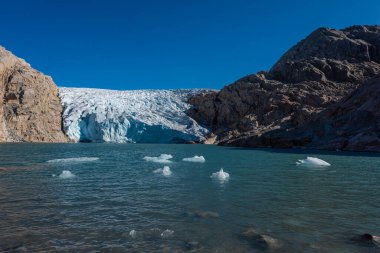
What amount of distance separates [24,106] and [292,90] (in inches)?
2469

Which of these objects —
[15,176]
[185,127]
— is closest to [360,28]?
[185,127]

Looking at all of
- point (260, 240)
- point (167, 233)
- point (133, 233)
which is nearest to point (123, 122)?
point (133, 233)

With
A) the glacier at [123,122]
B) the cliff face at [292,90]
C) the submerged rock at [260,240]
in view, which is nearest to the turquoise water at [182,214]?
the submerged rock at [260,240]

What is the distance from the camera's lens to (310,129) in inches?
2485

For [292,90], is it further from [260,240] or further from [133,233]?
[133,233]

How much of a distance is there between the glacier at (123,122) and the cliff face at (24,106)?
13.9ft

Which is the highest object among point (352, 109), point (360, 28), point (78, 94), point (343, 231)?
point (360, 28)

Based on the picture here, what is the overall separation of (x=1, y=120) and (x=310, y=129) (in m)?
60.1

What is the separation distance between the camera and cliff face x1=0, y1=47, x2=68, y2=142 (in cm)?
7856

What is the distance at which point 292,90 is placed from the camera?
88.1 metres

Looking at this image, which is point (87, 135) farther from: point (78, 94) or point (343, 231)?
point (343, 231)

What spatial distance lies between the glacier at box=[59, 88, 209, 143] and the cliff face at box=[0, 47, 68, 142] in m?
4.24

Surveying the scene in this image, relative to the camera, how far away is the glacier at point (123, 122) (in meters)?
88.8

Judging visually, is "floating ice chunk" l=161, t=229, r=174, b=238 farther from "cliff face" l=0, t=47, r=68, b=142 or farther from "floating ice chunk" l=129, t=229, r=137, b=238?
"cliff face" l=0, t=47, r=68, b=142
